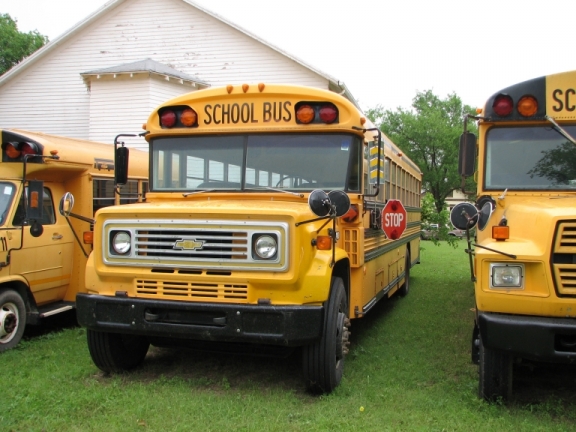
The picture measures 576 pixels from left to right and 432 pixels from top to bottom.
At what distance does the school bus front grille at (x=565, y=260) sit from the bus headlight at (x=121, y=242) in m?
3.04

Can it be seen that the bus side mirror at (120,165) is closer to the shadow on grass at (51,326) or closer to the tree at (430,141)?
the shadow on grass at (51,326)

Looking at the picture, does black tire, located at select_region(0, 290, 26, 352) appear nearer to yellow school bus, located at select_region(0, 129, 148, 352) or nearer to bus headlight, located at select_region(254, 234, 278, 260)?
yellow school bus, located at select_region(0, 129, 148, 352)

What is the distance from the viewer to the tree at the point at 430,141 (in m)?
41.6

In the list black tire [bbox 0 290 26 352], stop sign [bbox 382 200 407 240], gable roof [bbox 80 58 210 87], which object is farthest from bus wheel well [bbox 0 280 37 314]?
gable roof [bbox 80 58 210 87]

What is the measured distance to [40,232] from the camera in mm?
5945

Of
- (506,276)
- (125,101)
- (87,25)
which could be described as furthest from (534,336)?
(87,25)

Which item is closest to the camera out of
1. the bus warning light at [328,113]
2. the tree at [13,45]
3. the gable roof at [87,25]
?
the bus warning light at [328,113]

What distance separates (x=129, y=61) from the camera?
18562mm

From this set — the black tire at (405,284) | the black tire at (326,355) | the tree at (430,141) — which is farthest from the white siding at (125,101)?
the tree at (430,141)

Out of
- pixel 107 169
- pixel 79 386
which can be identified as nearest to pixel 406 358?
pixel 79 386

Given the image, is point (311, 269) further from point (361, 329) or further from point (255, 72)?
point (255, 72)

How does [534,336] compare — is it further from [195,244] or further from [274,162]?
[274,162]

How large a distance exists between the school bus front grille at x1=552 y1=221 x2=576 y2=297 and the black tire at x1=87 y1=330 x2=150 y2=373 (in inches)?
136

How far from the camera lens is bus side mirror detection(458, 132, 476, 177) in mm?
4897
